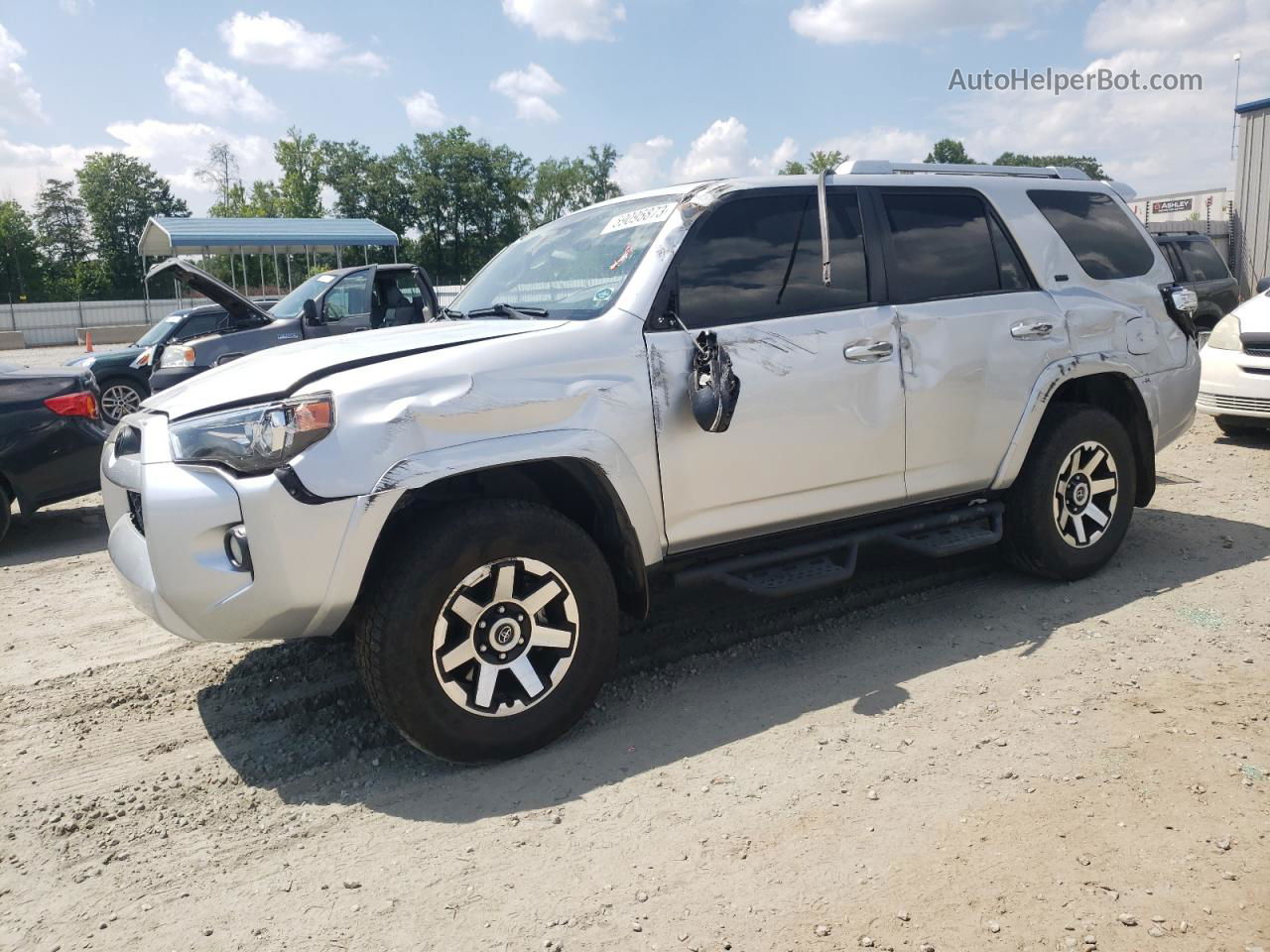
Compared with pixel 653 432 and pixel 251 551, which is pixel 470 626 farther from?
pixel 653 432

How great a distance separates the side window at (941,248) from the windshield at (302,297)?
7995mm

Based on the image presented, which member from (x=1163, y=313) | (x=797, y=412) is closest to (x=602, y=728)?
(x=797, y=412)

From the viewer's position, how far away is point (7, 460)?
666cm

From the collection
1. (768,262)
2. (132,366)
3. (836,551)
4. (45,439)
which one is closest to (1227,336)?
(836,551)

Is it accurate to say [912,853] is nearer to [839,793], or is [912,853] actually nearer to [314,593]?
[839,793]

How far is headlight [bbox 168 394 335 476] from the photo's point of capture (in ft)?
9.95

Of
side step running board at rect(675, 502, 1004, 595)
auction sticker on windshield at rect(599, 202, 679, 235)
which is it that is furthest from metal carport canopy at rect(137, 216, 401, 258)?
side step running board at rect(675, 502, 1004, 595)

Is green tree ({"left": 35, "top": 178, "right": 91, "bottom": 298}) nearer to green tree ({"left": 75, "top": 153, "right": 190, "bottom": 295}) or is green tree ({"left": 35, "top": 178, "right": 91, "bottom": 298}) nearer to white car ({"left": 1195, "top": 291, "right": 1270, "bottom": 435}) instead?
green tree ({"left": 75, "top": 153, "right": 190, "bottom": 295})

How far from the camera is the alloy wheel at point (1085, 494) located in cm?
478

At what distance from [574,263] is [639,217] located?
33 centimetres

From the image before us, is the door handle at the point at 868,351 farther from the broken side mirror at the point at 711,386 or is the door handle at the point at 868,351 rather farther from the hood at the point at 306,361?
the hood at the point at 306,361

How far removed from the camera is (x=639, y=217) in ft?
13.3

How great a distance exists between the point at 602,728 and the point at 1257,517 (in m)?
4.73

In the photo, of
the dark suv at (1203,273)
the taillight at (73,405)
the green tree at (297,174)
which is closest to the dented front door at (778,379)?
the taillight at (73,405)
